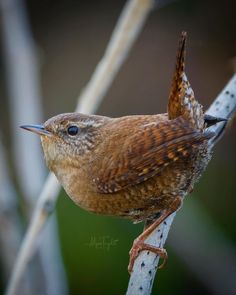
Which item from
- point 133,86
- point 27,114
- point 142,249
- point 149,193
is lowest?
point 142,249

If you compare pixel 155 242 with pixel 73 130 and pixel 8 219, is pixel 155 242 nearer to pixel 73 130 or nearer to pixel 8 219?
pixel 73 130

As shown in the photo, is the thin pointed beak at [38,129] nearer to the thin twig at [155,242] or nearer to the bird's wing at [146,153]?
the bird's wing at [146,153]

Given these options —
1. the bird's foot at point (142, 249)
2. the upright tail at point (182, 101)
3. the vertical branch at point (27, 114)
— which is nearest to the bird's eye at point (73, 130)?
the upright tail at point (182, 101)

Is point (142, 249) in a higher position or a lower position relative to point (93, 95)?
lower

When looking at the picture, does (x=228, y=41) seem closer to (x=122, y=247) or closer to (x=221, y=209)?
(x=221, y=209)

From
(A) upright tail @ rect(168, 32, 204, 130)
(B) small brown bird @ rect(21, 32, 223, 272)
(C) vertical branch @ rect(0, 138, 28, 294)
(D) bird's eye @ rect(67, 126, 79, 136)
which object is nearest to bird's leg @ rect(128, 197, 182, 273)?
(B) small brown bird @ rect(21, 32, 223, 272)

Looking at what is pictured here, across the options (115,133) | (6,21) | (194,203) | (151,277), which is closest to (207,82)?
(194,203)

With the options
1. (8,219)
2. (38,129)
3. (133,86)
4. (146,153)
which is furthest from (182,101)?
(133,86)
